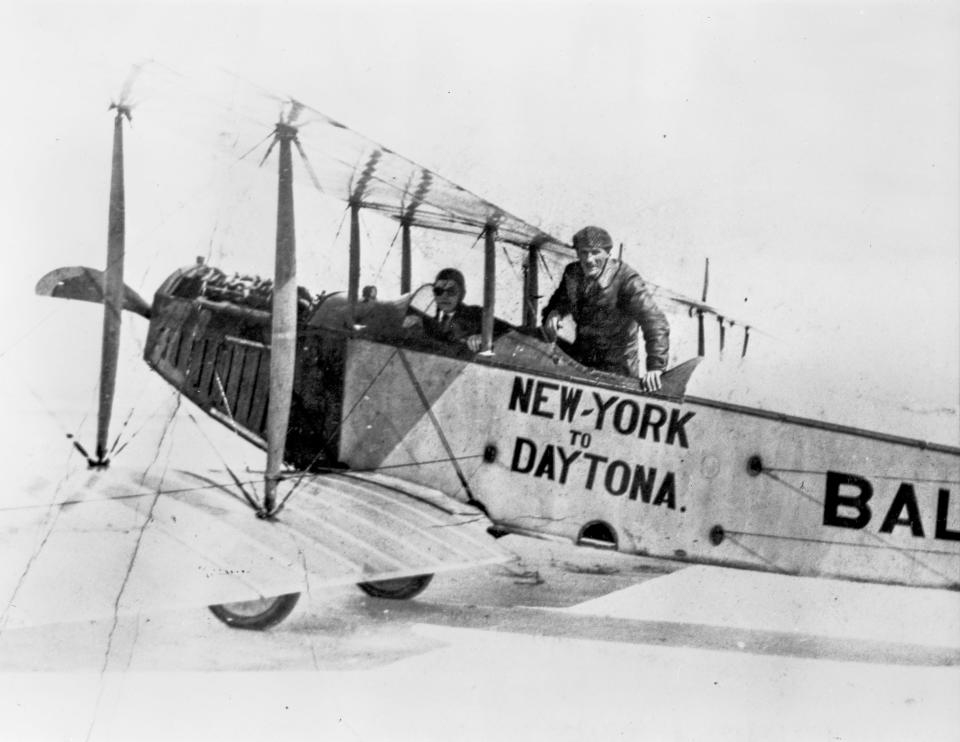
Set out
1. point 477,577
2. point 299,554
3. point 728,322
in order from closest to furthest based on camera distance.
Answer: point 299,554
point 728,322
point 477,577

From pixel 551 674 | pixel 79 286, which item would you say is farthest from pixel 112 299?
pixel 551 674

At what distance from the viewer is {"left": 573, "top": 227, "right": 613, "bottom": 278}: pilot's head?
9.93ft

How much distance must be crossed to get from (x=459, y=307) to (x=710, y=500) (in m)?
1.16

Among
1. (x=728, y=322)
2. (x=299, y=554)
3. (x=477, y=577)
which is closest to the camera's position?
(x=299, y=554)

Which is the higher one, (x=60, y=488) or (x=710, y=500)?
(x=710, y=500)

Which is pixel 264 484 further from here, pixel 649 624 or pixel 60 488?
pixel 649 624

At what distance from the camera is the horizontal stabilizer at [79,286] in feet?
10.5

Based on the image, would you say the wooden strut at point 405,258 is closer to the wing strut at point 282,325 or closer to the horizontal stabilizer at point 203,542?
the wing strut at point 282,325

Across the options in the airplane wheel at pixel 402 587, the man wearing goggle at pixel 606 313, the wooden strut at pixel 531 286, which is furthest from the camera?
the airplane wheel at pixel 402 587

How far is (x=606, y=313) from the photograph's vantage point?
2.99 metres

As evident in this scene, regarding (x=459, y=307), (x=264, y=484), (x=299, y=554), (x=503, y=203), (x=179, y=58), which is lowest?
(x=299, y=554)

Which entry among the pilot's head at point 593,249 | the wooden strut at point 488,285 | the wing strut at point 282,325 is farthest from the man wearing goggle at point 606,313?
the wing strut at point 282,325

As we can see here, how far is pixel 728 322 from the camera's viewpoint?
10.0 feet

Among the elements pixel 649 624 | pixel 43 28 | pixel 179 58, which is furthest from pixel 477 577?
pixel 43 28
